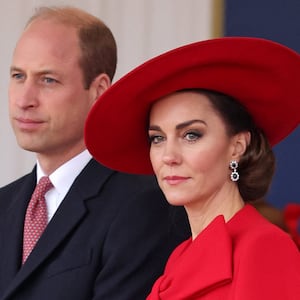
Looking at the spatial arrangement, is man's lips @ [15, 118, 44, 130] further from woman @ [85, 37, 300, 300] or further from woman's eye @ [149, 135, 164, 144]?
woman's eye @ [149, 135, 164, 144]

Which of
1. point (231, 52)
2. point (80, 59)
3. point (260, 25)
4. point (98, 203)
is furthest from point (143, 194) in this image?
point (260, 25)

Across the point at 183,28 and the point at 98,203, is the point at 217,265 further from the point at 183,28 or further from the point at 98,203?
the point at 183,28

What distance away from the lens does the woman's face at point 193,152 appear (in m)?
2.14

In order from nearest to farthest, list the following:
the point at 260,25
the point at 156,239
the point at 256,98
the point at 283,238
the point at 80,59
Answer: the point at 283,238 → the point at 256,98 → the point at 156,239 → the point at 80,59 → the point at 260,25

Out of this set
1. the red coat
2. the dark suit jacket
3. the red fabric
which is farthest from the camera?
the red fabric

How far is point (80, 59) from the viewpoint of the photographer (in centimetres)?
260

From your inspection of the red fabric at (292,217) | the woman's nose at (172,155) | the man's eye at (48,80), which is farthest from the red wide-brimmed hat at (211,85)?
the red fabric at (292,217)

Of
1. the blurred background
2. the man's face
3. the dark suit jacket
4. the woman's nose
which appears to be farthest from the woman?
the blurred background

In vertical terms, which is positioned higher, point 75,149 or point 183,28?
point 183,28

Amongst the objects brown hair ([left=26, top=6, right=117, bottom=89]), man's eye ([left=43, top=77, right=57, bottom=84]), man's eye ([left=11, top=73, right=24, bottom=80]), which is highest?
brown hair ([left=26, top=6, right=117, bottom=89])

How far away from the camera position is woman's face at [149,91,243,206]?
2.14 metres

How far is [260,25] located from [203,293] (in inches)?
71.5

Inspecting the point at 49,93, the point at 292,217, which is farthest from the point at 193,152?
the point at 292,217

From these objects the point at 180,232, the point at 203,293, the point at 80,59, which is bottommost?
the point at 203,293
